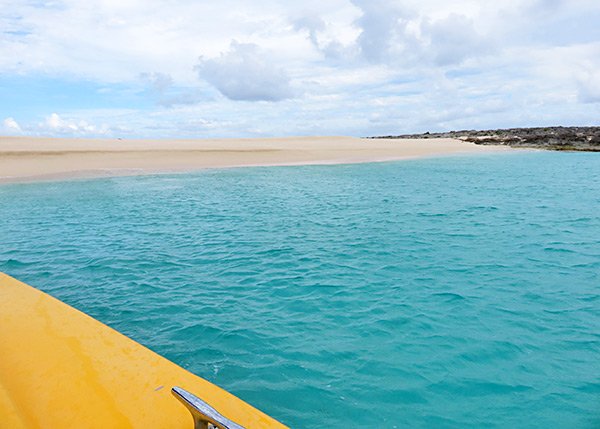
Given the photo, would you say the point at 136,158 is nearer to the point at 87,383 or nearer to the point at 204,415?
the point at 87,383

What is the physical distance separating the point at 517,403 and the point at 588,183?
58.5 ft

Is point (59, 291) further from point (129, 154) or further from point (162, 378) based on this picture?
point (129, 154)

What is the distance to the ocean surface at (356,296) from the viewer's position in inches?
165

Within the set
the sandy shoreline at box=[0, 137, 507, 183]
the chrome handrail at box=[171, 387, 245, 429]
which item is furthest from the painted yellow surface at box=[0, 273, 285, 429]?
the sandy shoreline at box=[0, 137, 507, 183]

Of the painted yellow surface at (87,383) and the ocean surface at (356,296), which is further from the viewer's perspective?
the ocean surface at (356,296)

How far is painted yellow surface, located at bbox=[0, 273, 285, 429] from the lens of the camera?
10.6 feet

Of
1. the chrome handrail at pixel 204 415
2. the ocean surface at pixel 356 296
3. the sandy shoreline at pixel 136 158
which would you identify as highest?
the sandy shoreline at pixel 136 158

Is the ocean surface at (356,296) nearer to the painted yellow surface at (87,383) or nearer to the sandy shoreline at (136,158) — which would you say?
the painted yellow surface at (87,383)

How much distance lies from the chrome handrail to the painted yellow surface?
0.54m

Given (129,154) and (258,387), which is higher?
(129,154)

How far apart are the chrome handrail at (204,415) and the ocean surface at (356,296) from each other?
142 cm

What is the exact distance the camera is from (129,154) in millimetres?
32906

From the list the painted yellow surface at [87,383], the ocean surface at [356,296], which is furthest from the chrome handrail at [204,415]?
the ocean surface at [356,296]

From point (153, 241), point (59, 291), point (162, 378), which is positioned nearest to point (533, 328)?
point (162, 378)
